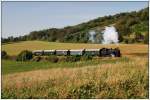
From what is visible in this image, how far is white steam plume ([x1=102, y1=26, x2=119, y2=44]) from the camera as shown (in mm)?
9836

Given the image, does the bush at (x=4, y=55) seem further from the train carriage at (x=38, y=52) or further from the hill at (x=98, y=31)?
the train carriage at (x=38, y=52)

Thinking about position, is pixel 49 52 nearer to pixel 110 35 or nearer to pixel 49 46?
pixel 49 46

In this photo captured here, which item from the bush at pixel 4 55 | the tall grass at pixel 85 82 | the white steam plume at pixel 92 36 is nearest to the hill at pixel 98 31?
the white steam plume at pixel 92 36

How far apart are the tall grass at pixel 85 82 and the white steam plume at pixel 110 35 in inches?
21.0

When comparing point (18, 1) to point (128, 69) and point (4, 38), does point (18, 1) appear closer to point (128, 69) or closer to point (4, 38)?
point (4, 38)

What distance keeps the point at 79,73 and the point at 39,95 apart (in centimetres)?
109

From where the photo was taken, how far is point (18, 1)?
9.72 meters

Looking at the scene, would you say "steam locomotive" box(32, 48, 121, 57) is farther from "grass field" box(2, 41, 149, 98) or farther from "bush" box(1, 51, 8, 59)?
"bush" box(1, 51, 8, 59)

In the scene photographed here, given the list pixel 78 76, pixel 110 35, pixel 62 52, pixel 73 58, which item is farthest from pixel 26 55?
pixel 110 35

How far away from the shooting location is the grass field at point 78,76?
364 inches

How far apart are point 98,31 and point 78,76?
4.24 feet

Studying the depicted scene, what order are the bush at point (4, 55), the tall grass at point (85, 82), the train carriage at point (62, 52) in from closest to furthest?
the tall grass at point (85, 82)
the bush at point (4, 55)
the train carriage at point (62, 52)

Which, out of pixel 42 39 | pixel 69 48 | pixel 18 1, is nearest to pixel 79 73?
pixel 69 48

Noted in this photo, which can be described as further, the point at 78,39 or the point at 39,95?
the point at 78,39
